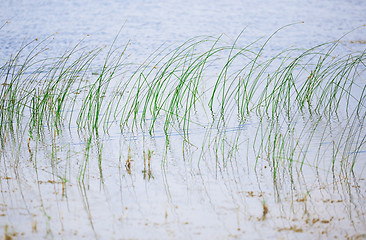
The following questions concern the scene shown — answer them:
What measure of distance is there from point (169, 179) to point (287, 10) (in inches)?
448

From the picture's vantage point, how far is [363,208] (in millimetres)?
1847

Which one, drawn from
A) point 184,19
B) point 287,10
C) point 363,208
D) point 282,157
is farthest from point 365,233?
point 287,10

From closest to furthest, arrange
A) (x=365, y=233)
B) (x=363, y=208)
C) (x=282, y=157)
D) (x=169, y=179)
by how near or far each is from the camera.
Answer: (x=365, y=233)
(x=363, y=208)
(x=169, y=179)
(x=282, y=157)

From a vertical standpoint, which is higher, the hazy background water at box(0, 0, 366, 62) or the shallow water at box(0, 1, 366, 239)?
the shallow water at box(0, 1, 366, 239)

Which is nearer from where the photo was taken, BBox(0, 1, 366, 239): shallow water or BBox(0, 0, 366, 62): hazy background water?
BBox(0, 1, 366, 239): shallow water

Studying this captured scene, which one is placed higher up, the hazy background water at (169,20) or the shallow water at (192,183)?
the shallow water at (192,183)

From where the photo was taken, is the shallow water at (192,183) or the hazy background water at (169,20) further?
the hazy background water at (169,20)

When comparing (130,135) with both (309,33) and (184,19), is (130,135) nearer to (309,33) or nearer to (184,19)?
(309,33)

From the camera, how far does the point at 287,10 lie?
509 inches

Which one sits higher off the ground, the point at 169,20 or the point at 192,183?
the point at 192,183

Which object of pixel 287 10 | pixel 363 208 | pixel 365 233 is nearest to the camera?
pixel 365 233

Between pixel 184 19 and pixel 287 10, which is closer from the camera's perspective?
pixel 184 19

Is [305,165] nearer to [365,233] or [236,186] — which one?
[236,186]

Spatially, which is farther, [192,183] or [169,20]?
[169,20]
